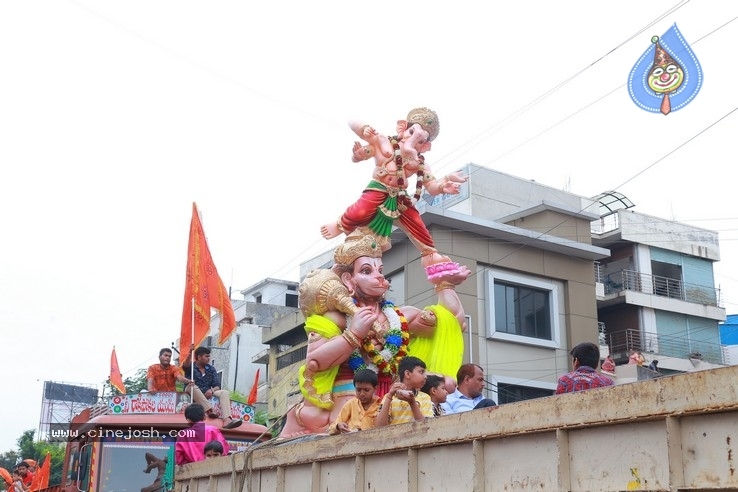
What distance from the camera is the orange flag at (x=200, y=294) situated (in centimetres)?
1019

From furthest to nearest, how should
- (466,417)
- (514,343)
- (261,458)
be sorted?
(514,343)
(261,458)
(466,417)

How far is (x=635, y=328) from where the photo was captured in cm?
2447

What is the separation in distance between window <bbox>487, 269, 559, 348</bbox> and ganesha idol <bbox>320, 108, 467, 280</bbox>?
27.5 ft

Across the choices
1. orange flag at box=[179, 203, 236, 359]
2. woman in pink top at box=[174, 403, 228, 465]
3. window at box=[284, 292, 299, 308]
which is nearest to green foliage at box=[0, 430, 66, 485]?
window at box=[284, 292, 299, 308]

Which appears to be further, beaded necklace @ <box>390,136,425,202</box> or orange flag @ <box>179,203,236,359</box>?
orange flag @ <box>179,203,236,359</box>

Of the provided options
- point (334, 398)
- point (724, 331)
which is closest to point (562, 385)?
point (334, 398)

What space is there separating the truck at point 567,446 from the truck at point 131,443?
325 cm

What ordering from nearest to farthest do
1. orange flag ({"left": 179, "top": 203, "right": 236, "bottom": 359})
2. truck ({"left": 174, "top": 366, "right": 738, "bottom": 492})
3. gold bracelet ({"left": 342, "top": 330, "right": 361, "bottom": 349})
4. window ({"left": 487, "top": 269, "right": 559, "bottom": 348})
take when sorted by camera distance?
truck ({"left": 174, "top": 366, "right": 738, "bottom": 492}), gold bracelet ({"left": 342, "top": 330, "right": 361, "bottom": 349}), orange flag ({"left": 179, "top": 203, "right": 236, "bottom": 359}), window ({"left": 487, "top": 269, "right": 559, "bottom": 348})

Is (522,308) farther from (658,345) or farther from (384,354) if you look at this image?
(384,354)

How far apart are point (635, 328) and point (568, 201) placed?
421 centimetres

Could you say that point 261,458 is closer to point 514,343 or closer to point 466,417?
point 466,417

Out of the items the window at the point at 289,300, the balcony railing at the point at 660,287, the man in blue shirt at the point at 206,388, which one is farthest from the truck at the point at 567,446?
the window at the point at 289,300

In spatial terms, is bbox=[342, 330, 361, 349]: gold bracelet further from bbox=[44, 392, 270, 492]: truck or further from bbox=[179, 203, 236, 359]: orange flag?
bbox=[179, 203, 236, 359]: orange flag

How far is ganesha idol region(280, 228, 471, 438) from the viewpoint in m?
7.88
